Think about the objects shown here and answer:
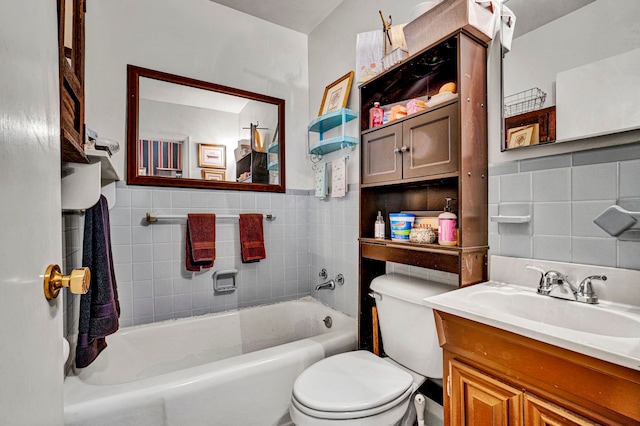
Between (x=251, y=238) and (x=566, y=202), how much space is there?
1811 millimetres

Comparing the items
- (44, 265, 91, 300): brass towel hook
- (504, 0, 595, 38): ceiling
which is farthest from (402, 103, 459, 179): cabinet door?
(44, 265, 91, 300): brass towel hook

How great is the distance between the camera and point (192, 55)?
215 centimetres

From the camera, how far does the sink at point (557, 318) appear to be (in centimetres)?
69

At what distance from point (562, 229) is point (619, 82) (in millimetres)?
486

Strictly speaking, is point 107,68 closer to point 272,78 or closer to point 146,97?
point 146,97

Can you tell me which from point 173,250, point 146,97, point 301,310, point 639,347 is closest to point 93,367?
point 173,250

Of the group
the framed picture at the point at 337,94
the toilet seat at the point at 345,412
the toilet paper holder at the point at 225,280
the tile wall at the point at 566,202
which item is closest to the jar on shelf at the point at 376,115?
the framed picture at the point at 337,94

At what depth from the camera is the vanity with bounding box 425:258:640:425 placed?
683 millimetres

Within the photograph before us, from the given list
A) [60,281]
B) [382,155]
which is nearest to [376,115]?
[382,155]

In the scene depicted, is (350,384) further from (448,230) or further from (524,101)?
(524,101)

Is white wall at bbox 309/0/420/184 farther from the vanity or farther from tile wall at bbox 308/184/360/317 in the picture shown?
the vanity

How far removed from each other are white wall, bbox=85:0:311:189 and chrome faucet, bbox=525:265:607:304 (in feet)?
5.85

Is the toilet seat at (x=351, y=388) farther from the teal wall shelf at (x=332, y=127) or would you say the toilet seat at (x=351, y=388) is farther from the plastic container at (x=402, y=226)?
the teal wall shelf at (x=332, y=127)

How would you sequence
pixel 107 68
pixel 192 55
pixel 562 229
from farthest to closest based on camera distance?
pixel 192 55 → pixel 107 68 → pixel 562 229
